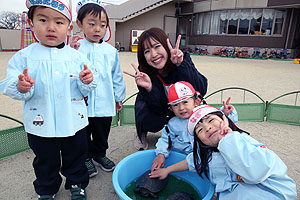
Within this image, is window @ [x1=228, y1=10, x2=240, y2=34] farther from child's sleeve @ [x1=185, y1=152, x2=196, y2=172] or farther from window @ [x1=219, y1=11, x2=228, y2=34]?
child's sleeve @ [x1=185, y1=152, x2=196, y2=172]

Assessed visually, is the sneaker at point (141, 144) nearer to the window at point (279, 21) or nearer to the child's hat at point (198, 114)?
the child's hat at point (198, 114)

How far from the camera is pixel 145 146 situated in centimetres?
232

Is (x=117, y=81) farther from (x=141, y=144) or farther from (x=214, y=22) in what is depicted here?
(x=214, y=22)

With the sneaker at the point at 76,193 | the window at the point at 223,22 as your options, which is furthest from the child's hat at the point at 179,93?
the window at the point at 223,22

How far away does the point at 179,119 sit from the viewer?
1.87m

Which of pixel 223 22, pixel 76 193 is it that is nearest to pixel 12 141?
pixel 76 193

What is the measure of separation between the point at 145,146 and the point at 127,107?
646mm

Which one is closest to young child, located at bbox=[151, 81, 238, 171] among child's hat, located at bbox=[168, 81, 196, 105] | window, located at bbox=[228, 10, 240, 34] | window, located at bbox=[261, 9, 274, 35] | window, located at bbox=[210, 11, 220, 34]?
child's hat, located at bbox=[168, 81, 196, 105]

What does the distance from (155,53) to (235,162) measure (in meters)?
1.08

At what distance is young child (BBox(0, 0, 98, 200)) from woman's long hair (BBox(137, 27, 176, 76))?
60 centimetres

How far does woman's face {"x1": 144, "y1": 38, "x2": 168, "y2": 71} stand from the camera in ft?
5.91

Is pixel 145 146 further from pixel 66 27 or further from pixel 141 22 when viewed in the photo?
pixel 141 22

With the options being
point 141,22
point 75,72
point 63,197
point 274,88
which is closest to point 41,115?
point 75,72

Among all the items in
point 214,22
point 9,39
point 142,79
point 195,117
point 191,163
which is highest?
point 214,22
